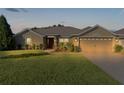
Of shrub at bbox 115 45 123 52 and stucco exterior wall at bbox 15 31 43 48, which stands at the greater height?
stucco exterior wall at bbox 15 31 43 48

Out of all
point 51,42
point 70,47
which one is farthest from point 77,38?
point 51,42

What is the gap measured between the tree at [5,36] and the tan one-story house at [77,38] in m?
2.05

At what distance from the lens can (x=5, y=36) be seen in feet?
99.7

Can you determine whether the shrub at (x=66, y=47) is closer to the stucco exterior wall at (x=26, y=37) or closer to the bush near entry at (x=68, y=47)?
the bush near entry at (x=68, y=47)

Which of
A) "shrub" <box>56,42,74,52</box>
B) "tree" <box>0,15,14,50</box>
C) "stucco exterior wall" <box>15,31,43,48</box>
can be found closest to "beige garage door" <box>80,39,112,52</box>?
"shrub" <box>56,42,74,52</box>

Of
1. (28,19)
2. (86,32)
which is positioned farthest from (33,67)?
(86,32)

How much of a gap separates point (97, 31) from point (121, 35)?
9.68ft

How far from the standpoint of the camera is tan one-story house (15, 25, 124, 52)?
34.0 metres

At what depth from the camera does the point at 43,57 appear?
2817 centimetres

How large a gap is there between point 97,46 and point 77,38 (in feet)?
10.1

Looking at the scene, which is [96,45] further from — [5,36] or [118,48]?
[5,36]

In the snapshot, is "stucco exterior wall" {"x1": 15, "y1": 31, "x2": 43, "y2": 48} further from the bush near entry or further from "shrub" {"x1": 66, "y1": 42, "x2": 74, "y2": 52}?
"shrub" {"x1": 66, "y1": 42, "x2": 74, "y2": 52}
